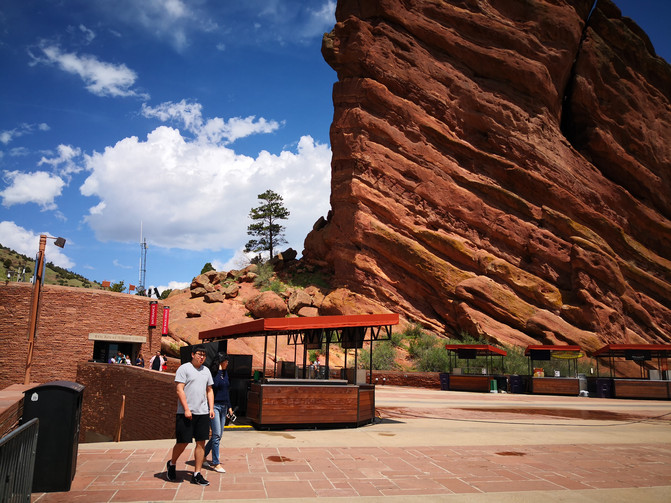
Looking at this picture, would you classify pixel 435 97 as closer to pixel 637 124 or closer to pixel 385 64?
pixel 385 64

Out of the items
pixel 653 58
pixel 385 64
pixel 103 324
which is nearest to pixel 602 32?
pixel 653 58

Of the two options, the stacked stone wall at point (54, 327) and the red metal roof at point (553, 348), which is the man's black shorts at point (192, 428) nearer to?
the red metal roof at point (553, 348)

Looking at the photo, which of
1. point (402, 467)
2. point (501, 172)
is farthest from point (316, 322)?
point (501, 172)

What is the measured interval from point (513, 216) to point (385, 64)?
1670 centimetres

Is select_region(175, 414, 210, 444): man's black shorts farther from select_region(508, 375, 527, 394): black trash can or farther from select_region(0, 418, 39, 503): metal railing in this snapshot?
select_region(508, 375, 527, 394): black trash can

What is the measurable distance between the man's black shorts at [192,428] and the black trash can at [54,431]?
46.8 inches

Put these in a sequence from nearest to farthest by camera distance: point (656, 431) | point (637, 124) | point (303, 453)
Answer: point (303, 453), point (656, 431), point (637, 124)

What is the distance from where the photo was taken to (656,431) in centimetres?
1212

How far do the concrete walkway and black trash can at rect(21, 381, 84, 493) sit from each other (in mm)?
164

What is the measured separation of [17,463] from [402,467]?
196 inches

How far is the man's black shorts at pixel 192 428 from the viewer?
6180 mm

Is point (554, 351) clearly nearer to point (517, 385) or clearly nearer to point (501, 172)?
point (517, 385)

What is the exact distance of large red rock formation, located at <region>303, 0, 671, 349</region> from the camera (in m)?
36.9

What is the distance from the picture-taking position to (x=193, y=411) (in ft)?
20.5
